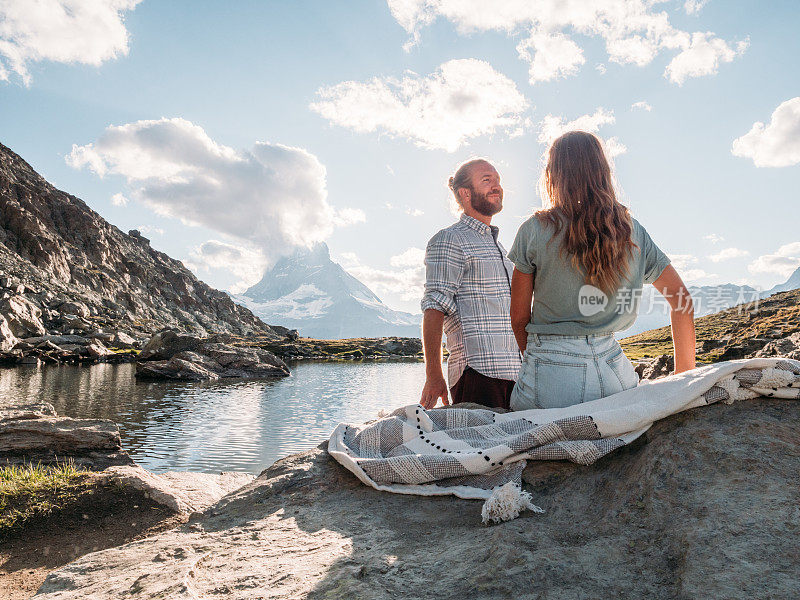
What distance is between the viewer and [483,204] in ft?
19.9

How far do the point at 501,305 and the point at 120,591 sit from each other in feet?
14.3

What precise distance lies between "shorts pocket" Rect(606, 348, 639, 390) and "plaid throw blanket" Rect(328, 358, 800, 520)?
0.32 m

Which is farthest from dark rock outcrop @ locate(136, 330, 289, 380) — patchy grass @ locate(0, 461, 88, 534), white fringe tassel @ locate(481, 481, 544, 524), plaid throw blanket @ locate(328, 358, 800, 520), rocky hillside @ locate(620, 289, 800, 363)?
white fringe tassel @ locate(481, 481, 544, 524)

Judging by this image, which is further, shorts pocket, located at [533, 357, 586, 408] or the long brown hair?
shorts pocket, located at [533, 357, 586, 408]

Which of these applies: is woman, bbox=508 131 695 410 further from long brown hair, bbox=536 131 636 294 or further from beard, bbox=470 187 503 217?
beard, bbox=470 187 503 217

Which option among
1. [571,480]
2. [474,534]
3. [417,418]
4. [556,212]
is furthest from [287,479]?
[556,212]

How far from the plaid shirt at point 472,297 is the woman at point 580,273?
5.05 ft

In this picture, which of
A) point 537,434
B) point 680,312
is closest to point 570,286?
point 680,312

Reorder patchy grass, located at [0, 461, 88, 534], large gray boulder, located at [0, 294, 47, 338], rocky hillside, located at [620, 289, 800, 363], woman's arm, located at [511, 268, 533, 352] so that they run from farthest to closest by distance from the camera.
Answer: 1. large gray boulder, located at [0, 294, 47, 338]
2. rocky hillside, located at [620, 289, 800, 363]
3. patchy grass, located at [0, 461, 88, 534]
4. woman's arm, located at [511, 268, 533, 352]

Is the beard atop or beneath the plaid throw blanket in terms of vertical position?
atop

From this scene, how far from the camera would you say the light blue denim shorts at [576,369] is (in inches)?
153

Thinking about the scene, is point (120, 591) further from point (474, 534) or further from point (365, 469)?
point (474, 534)

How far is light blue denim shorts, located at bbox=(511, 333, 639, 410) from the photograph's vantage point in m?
3.89

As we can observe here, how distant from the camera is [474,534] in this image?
2.88 metres
